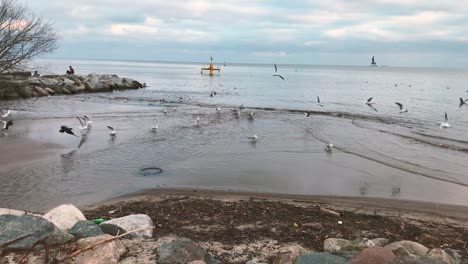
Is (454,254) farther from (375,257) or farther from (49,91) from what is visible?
(49,91)

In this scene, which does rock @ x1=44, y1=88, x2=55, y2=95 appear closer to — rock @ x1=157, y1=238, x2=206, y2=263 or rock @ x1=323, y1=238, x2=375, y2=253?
rock @ x1=157, y1=238, x2=206, y2=263

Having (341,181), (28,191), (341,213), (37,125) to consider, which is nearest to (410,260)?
(341,213)

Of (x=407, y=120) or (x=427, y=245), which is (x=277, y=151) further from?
(x=407, y=120)

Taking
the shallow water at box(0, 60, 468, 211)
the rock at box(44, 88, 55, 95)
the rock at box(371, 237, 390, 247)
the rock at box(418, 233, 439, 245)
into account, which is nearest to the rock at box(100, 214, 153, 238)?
the shallow water at box(0, 60, 468, 211)

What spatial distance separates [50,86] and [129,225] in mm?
34384

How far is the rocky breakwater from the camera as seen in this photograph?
30.4m

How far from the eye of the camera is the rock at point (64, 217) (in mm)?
6166

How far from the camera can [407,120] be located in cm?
2548

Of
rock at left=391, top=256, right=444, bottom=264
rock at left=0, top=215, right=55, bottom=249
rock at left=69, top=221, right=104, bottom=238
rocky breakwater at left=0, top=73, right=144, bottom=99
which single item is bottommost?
rock at left=69, top=221, right=104, bottom=238

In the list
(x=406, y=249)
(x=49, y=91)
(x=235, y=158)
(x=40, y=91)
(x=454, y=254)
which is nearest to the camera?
(x=406, y=249)

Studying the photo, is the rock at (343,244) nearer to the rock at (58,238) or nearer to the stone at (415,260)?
the stone at (415,260)

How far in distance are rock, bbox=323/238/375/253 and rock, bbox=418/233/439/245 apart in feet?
3.71

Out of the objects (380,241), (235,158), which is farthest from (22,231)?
(235,158)

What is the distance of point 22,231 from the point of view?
5375 mm
